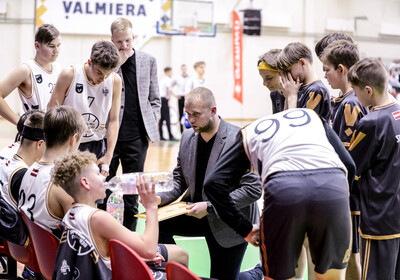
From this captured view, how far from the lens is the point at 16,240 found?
9.59 ft

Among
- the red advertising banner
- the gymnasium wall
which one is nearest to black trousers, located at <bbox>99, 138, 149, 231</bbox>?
the gymnasium wall

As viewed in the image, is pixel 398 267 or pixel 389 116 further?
pixel 398 267

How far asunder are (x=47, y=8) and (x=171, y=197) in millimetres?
11217

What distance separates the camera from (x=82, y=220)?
2.46 metres

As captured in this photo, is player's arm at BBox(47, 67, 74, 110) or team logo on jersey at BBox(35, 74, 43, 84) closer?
player's arm at BBox(47, 67, 74, 110)

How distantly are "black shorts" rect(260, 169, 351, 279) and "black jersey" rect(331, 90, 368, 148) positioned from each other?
109cm

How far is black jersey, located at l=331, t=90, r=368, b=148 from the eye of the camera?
3.35m

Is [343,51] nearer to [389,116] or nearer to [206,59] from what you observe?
[389,116]

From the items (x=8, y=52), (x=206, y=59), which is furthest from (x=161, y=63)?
(x=8, y=52)

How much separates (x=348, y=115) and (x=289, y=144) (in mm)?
1221

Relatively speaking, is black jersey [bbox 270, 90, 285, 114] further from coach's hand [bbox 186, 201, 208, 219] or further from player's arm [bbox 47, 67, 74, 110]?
player's arm [bbox 47, 67, 74, 110]

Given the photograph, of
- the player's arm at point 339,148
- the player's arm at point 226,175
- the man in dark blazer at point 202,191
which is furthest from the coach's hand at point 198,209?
the player's arm at point 339,148

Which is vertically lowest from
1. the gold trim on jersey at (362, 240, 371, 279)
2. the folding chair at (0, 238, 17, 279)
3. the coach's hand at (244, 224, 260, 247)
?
the folding chair at (0, 238, 17, 279)

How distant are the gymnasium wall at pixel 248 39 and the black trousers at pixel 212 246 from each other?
14360 mm
